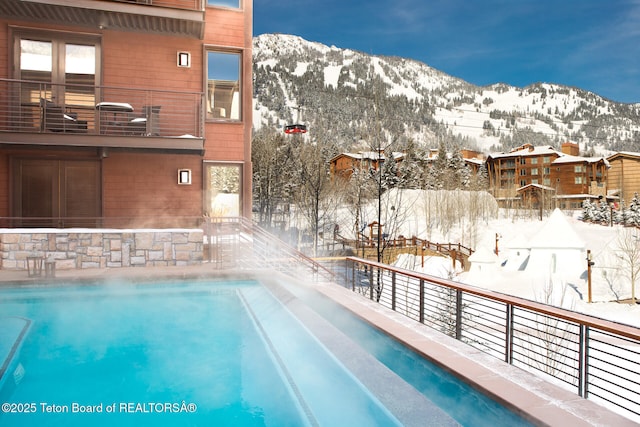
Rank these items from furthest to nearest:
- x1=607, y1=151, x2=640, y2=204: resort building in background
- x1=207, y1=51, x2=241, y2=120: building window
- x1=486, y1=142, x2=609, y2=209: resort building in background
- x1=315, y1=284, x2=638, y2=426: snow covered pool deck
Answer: x1=607, y1=151, x2=640, y2=204: resort building in background < x1=486, y1=142, x2=609, y2=209: resort building in background < x1=207, y1=51, x2=241, y2=120: building window < x1=315, y1=284, x2=638, y2=426: snow covered pool deck

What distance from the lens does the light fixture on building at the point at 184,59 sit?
13.5 metres

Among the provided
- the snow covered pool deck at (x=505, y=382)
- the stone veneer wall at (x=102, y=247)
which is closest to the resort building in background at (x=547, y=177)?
the stone veneer wall at (x=102, y=247)

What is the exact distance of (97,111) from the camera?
466 inches

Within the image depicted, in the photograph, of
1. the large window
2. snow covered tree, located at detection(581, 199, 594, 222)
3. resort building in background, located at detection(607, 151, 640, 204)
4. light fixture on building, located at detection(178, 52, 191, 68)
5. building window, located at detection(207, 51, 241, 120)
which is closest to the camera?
the large window

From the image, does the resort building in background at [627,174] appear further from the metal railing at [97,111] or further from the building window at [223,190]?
the metal railing at [97,111]

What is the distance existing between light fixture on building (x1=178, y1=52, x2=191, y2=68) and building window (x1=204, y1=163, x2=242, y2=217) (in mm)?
3018

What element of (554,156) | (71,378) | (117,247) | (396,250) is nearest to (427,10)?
(554,156)

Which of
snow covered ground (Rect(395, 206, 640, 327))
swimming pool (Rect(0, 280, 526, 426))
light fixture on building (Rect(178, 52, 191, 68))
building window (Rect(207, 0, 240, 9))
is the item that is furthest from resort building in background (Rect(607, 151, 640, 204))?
swimming pool (Rect(0, 280, 526, 426))

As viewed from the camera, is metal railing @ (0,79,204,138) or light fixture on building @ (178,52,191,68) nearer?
metal railing @ (0,79,204,138)

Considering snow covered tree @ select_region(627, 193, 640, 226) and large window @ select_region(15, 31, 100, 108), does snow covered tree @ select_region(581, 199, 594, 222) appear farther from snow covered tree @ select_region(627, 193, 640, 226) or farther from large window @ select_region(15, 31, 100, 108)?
large window @ select_region(15, 31, 100, 108)

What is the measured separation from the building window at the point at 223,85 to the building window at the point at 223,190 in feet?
5.21

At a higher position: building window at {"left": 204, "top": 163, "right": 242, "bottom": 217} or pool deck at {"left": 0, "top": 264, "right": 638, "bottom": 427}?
building window at {"left": 204, "top": 163, "right": 242, "bottom": 217}

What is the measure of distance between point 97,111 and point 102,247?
3551mm

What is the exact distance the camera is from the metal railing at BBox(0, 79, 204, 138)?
38.9 feet
